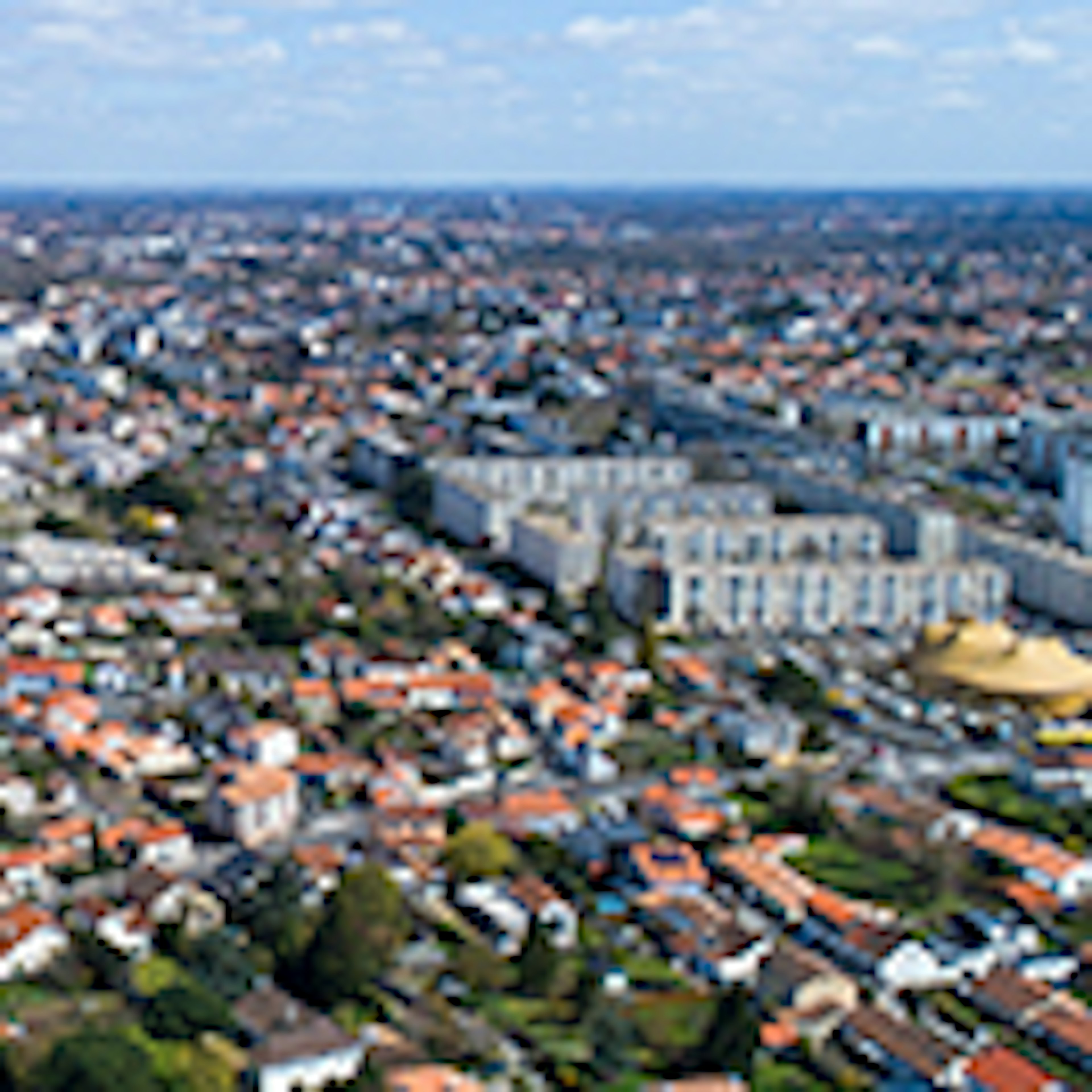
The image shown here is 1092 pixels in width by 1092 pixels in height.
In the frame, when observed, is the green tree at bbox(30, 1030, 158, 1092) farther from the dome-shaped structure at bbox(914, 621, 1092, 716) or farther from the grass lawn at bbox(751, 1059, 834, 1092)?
the dome-shaped structure at bbox(914, 621, 1092, 716)

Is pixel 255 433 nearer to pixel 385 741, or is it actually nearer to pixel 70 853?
pixel 385 741

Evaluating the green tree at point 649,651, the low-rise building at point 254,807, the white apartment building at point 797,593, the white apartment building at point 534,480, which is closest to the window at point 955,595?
the white apartment building at point 797,593

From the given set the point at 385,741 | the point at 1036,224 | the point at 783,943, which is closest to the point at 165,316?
the point at 385,741

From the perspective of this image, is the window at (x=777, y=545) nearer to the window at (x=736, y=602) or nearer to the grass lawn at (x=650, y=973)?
the window at (x=736, y=602)

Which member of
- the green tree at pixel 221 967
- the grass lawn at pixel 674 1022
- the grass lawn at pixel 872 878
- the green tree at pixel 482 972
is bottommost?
the grass lawn at pixel 674 1022

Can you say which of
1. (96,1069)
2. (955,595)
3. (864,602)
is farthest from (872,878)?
(955,595)

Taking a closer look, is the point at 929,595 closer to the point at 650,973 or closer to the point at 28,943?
the point at 650,973

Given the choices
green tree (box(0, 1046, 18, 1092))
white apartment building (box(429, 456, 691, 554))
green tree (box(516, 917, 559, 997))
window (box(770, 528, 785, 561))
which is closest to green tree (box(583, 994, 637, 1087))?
green tree (box(516, 917, 559, 997))
